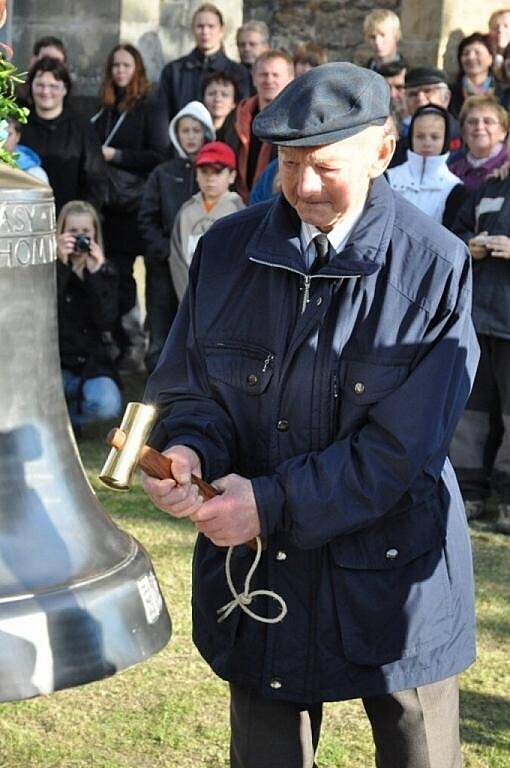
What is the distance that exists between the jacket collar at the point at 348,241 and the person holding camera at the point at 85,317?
5.18 m

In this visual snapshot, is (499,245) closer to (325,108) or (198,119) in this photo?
(198,119)

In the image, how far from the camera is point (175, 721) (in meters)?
4.48

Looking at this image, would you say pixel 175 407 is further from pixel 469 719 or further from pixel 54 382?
pixel 469 719

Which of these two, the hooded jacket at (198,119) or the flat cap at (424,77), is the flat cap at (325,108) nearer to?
the flat cap at (424,77)

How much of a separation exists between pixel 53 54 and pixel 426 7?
4.59 meters

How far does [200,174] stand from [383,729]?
5.20 metres

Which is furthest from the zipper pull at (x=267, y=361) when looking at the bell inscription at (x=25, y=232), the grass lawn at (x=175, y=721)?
the grass lawn at (x=175, y=721)

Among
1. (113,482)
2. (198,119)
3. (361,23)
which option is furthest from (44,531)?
(361,23)

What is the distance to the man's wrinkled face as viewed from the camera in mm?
2742

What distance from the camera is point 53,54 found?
9.52m

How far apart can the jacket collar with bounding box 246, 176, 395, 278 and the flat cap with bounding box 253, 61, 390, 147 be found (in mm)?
179

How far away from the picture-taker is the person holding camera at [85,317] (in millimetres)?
8086

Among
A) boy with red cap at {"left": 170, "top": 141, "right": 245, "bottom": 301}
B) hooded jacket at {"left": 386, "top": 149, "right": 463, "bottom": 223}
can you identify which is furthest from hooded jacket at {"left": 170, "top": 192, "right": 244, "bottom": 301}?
hooded jacket at {"left": 386, "top": 149, "right": 463, "bottom": 223}

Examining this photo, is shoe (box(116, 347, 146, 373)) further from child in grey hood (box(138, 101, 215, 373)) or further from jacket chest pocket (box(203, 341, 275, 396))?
jacket chest pocket (box(203, 341, 275, 396))
